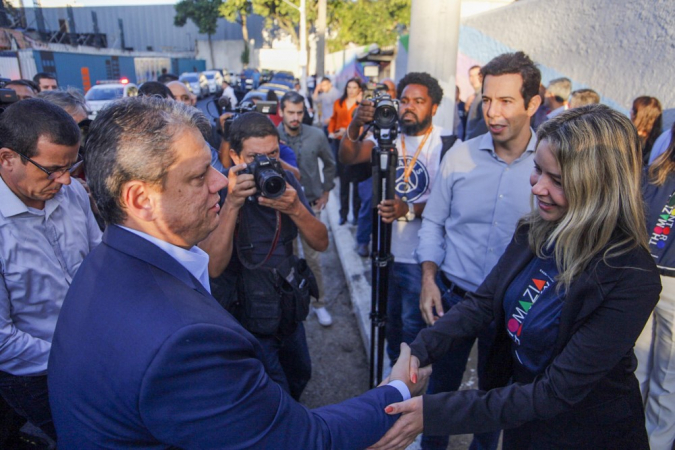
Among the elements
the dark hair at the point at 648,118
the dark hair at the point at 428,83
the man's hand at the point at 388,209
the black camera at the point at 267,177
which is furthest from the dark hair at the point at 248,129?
the dark hair at the point at 648,118

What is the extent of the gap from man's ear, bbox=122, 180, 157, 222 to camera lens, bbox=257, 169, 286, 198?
0.83m

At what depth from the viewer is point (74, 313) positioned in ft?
3.65

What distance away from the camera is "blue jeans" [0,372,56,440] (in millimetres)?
1871

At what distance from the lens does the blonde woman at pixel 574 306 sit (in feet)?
4.39

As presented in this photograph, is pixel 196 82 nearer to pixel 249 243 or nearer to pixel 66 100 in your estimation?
pixel 66 100

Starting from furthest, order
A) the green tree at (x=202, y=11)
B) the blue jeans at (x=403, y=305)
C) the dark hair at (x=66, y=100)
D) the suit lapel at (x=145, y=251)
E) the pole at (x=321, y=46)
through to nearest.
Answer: the green tree at (x=202, y=11) → the pole at (x=321, y=46) → the dark hair at (x=66, y=100) → the blue jeans at (x=403, y=305) → the suit lapel at (x=145, y=251)

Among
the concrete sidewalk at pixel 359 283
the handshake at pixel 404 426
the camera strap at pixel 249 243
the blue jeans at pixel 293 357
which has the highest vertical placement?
the camera strap at pixel 249 243

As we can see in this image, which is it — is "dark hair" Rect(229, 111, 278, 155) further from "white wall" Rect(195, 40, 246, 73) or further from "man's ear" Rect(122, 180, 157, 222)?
"white wall" Rect(195, 40, 246, 73)

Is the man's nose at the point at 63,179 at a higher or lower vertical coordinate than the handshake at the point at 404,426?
higher

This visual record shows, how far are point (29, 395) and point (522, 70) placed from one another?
267cm

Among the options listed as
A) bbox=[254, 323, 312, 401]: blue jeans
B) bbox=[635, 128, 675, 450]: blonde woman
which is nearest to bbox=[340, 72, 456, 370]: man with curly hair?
bbox=[254, 323, 312, 401]: blue jeans

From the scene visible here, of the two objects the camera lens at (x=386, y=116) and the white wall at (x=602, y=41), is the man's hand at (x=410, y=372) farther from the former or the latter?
the white wall at (x=602, y=41)

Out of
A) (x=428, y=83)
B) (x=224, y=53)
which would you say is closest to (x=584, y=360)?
(x=428, y=83)

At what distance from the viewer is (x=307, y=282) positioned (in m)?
2.41
